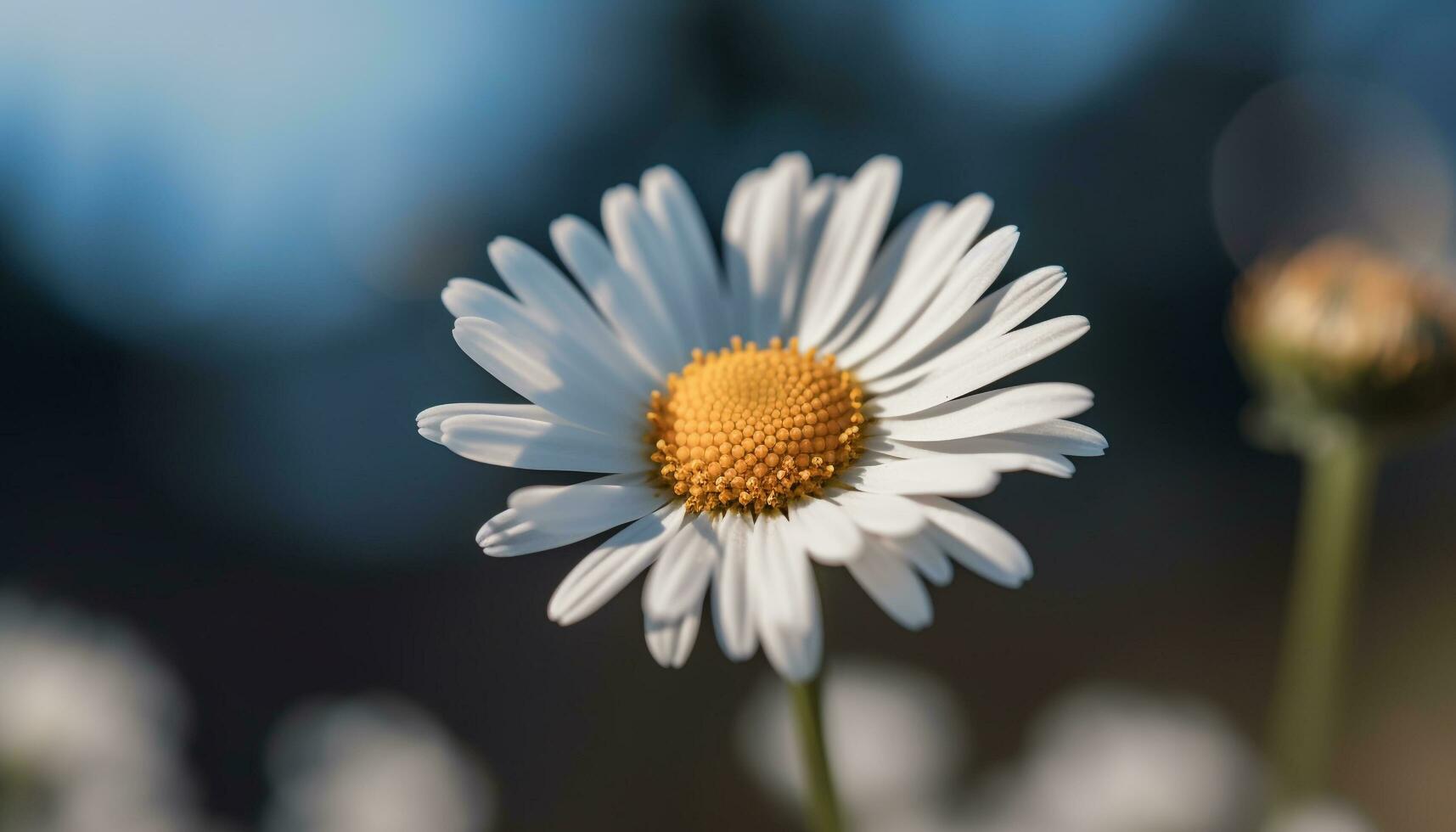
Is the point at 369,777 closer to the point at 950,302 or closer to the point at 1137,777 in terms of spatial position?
the point at 1137,777

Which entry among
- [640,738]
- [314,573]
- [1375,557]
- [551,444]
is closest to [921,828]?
[551,444]

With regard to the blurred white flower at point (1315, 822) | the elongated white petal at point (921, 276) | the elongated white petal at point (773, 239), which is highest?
the elongated white petal at point (773, 239)

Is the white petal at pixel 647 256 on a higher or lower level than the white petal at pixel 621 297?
higher

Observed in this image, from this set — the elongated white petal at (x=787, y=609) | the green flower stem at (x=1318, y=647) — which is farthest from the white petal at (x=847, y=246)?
the green flower stem at (x=1318, y=647)

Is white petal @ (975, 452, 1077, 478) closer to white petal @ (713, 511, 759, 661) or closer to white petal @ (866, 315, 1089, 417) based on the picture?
white petal @ (866, 315, 1089, 417)

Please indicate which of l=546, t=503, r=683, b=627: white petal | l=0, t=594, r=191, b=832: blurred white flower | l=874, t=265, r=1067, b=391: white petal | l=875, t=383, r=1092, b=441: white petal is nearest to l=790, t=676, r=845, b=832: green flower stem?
l=546, t=503, r=683, b=627: white petal

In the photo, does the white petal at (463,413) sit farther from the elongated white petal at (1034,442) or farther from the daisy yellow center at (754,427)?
the elongated white petal at (1034,442)
